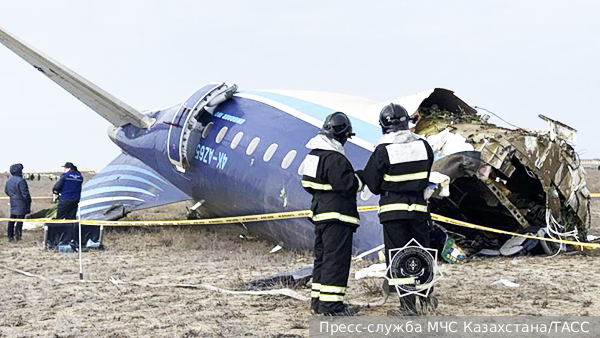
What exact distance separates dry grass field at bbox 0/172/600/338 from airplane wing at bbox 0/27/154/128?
170 inches

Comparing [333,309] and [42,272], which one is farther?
[42,272]

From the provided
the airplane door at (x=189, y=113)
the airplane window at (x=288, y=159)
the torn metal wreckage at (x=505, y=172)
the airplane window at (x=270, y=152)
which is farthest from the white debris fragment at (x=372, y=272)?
the airplane door at (x=189, y=113)

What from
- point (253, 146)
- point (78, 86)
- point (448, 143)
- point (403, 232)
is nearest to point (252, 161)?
point (253, 146)

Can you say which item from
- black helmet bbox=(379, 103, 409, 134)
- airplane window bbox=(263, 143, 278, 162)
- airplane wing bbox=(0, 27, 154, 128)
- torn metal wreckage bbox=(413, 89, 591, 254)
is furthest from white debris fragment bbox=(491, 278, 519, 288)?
airplane wing bbox=(0, 27, 154, 128)

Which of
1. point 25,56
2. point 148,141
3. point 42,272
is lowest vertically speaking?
point 42,272

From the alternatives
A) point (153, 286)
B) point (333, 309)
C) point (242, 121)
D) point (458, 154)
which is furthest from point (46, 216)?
point (333, 309)

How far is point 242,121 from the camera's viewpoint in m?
14.7

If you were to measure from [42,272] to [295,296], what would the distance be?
580cm

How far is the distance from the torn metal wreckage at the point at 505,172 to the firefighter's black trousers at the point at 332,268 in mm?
4252

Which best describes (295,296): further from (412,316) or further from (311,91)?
(311,91)

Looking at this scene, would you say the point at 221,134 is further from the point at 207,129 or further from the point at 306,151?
the point at 306,151

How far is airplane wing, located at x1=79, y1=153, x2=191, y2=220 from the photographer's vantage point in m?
18.2

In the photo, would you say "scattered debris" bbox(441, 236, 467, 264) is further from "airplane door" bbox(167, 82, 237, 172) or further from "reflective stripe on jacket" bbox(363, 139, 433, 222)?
"airplane door" bbox(167, 82, 237, 172)

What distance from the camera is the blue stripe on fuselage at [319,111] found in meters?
12.0
